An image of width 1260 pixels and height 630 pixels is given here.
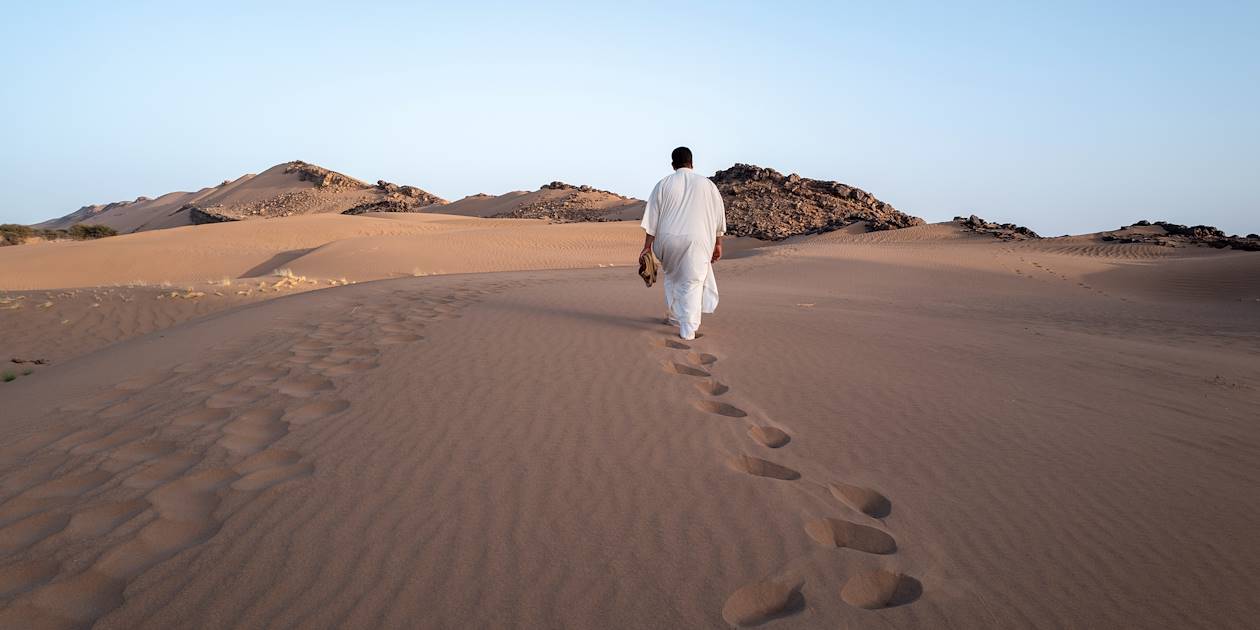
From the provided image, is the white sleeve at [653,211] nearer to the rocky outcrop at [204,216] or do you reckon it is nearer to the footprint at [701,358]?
the footprint at [701,358]

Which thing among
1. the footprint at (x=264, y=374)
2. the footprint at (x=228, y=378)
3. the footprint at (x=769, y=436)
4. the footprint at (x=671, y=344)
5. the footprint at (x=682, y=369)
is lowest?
the footprint at (x=769, y=436)

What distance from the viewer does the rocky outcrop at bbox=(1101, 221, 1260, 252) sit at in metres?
21.3

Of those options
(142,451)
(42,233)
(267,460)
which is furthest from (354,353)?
(42,233)

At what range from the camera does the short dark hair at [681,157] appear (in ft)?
20.9

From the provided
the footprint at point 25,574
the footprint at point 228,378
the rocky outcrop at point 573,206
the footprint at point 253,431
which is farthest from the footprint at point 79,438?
the rocky outcrop at point 573,206

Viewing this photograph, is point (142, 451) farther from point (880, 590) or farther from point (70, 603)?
point (880, 590)

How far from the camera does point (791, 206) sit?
3022 centimetres

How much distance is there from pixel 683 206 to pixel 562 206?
35543 millimetres

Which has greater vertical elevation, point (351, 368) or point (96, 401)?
point (351, 368)

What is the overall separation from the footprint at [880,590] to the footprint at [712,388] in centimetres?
216

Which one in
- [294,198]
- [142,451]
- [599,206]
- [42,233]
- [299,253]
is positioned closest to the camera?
[142,451]

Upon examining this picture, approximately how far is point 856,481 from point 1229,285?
16.3m

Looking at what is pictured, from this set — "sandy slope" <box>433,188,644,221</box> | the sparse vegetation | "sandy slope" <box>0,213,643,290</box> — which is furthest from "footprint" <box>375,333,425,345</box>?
the sparse vegetation

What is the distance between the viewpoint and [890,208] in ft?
105
